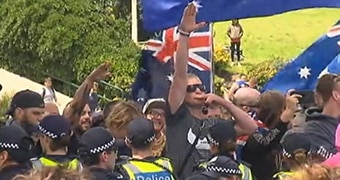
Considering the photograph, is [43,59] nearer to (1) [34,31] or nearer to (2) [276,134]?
(1) [34,31]

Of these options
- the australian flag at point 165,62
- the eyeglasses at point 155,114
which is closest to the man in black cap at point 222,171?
the eyeglasses at point 155,114

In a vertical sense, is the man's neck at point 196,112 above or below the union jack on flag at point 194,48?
below

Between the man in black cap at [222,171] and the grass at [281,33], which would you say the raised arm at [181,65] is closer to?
the man in black cap at [222,171]

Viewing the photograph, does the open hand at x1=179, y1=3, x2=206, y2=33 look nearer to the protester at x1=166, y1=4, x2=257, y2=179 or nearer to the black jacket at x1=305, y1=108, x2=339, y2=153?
the protester at x1=166, y1=4, x2=257, y2=179

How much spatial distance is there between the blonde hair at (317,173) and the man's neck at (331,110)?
265 cm

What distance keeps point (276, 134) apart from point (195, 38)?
3.76m

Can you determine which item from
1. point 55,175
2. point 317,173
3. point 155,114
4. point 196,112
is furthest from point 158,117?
point 317,173

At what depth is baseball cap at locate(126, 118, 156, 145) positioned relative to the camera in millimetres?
6496

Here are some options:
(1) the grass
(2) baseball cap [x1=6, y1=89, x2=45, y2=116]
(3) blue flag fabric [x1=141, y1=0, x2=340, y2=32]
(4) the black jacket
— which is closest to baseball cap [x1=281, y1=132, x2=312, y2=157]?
(4) the black jacket

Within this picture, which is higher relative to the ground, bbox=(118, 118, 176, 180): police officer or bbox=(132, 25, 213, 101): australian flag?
bbox=(132, 25, 213, 101): australian flag

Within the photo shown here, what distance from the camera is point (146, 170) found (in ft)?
20.8

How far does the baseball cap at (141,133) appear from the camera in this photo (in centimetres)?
650

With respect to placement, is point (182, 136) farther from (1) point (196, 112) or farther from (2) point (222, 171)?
(2) point (222, 171)

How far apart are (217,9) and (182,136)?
7.67 feet
